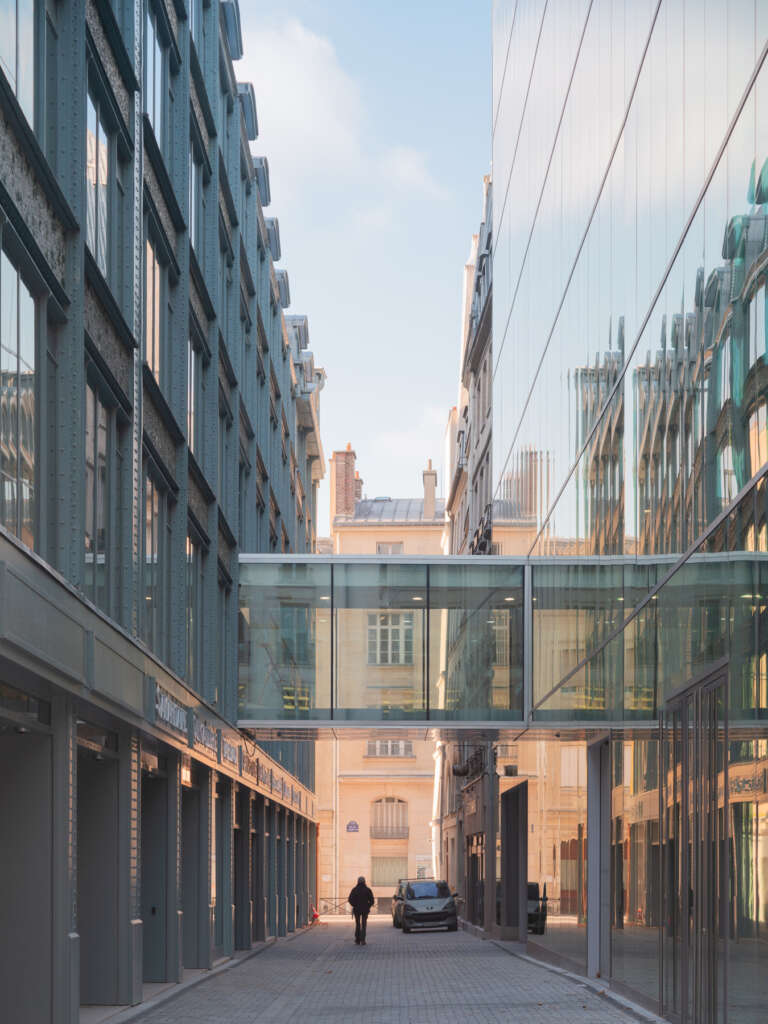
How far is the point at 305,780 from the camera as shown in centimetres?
5484

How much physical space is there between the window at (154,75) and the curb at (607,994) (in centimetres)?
1185

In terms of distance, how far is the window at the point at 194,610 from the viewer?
78.8 ft

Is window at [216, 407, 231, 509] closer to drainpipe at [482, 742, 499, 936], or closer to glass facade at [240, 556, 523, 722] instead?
glass facade at [240, 556, 523, 722]

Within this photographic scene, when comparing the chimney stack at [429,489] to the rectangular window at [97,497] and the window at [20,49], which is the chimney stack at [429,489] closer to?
the rectangular window at [97,497]

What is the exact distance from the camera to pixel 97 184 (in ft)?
54.9

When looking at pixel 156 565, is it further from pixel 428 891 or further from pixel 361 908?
pixel 428 891

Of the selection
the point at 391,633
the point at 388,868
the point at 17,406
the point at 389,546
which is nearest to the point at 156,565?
the point at 17,406

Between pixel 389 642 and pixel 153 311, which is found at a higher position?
pixel 153 311

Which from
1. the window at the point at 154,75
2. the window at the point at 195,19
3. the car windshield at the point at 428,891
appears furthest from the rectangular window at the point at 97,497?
the car windshield at the point at 428,891

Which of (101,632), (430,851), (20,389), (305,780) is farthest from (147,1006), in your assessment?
(430,851)

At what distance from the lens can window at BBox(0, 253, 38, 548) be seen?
12.4m

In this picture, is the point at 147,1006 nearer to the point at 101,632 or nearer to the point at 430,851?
the point at 101,632

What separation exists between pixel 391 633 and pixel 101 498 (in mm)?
13190

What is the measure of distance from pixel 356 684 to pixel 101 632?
543 inches
